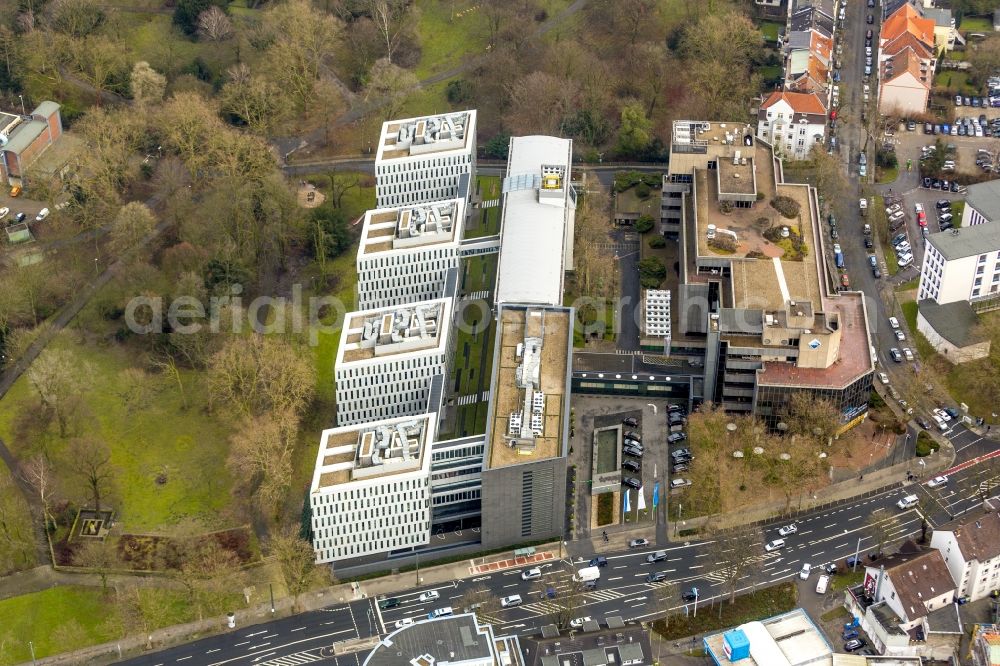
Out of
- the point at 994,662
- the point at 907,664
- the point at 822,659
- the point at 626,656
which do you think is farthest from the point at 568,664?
the point at 994,662

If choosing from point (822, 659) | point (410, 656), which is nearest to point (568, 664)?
point (410, 656)

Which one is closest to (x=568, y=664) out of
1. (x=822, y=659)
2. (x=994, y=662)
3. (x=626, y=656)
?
(x=626, y=656)

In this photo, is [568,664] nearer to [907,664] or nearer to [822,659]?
[822,659]

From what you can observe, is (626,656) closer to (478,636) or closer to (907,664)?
(478,636)

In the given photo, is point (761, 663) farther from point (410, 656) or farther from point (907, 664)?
point (410, 656)
